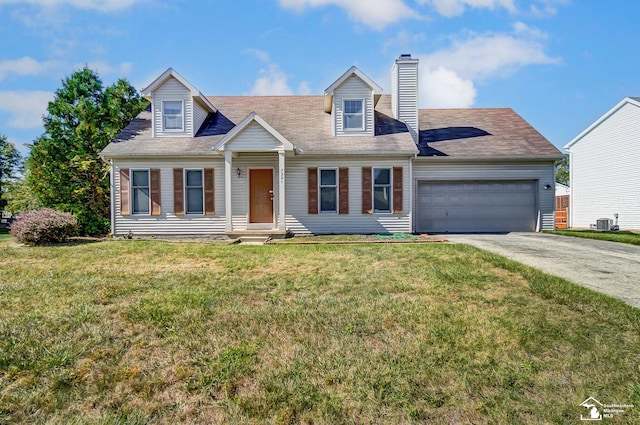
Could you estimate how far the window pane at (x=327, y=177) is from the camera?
12.9 meters

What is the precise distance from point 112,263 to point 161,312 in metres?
3.56

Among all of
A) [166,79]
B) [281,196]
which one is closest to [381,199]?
[281,196]

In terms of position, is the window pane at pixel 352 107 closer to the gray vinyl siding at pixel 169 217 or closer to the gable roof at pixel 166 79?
the gray vinyl siding at pixel 169 217

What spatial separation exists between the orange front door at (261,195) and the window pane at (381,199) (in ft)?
12.6

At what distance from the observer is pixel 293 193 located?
42.3 feet

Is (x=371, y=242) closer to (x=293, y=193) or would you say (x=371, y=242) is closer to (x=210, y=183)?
(x=293, y=193)

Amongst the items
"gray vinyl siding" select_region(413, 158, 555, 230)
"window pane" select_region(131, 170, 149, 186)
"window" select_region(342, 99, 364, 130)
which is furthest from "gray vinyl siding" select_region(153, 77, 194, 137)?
"gray vinyl siding" select_region(413, 158, 555, 230)

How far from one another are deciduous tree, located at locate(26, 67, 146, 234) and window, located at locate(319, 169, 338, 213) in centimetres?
958

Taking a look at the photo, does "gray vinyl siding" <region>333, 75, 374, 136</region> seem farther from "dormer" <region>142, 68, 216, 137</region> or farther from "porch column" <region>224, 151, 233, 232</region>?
"dormer" <region>142, 68, 216, 137</region>

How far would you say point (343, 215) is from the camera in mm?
12828

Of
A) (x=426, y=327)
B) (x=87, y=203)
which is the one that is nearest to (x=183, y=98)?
(x=87, y=203)

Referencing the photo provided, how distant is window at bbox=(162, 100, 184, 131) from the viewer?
13445 millimetres

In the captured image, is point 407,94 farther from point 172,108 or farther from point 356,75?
point 172,108

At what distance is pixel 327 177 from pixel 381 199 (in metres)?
2.15
